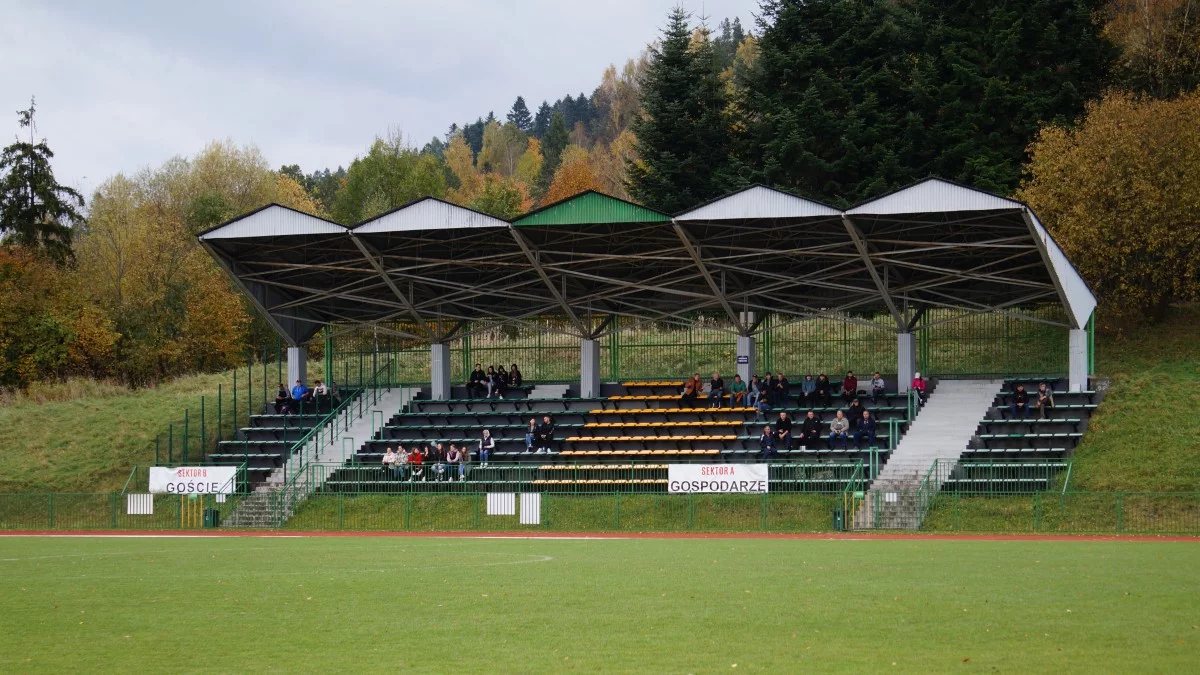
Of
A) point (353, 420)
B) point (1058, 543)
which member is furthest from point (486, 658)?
point (353, 420)

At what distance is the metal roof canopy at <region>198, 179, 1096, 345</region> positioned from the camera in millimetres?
36812

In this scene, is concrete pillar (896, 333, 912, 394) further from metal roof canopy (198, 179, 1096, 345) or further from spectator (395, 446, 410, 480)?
spectator (395, 446, 410, 480)

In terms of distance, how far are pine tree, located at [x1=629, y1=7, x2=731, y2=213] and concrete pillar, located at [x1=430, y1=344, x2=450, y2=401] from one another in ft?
61.2

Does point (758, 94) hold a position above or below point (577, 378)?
above

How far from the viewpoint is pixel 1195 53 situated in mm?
57406

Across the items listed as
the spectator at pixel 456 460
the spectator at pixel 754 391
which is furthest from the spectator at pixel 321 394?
the spectator at pixel 754 391

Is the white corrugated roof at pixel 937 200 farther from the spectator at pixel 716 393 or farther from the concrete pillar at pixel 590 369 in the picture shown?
the concrete pillar at pixel 590 369

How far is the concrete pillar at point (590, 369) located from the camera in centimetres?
4494

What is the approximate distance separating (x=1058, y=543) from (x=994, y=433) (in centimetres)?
1112

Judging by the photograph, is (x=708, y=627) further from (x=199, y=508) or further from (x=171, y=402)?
(x=171, y=402)

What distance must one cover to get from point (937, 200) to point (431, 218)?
47.0ft

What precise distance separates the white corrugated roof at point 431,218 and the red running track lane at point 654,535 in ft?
30.7

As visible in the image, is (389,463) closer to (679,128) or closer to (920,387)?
(920,387)

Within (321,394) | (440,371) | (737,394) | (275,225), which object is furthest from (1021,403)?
(321,394)
